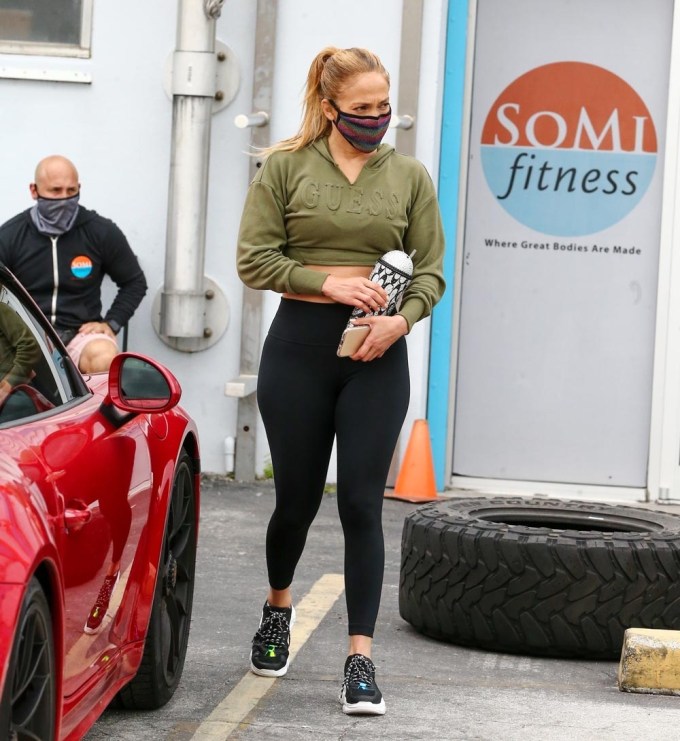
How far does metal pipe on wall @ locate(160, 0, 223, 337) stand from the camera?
9.00 m

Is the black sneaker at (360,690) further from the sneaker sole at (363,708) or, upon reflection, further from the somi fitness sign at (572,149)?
the somi fitness sign at (572,149)

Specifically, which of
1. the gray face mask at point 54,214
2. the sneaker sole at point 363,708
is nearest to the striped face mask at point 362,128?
the sneaker sole at point 363,708

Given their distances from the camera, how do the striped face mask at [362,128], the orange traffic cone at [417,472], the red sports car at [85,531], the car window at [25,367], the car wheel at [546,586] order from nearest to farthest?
1. the red sports car at [85,531]
2. the car window at [25,367]
3. the striped face mask at [362,128]
4. the car wheel at [546,586]
5. the orange traffic cone at [417,472]

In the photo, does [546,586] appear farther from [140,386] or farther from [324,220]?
[140,386]

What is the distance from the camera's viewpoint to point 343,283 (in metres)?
4.55

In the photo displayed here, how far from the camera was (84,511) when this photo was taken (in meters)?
3.31

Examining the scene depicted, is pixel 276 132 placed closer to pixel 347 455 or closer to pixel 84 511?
pixel 347 455

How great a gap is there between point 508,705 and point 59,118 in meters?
5.74

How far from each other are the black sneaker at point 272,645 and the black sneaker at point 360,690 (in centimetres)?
40

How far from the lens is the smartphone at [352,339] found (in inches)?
178

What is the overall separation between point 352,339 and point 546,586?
3.97 feet

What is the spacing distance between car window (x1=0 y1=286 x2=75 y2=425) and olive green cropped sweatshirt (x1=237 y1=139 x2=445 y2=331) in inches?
38.4

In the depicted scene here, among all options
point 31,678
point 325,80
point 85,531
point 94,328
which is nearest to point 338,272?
point 325,80

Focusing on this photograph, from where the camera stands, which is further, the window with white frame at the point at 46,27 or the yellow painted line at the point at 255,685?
the window with white frame at the point at 46,27
